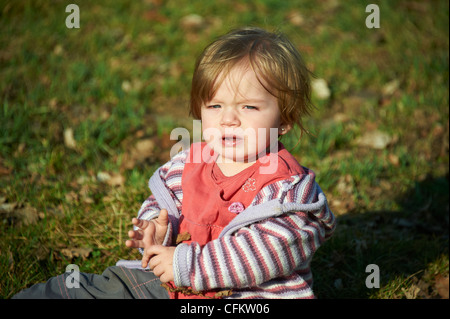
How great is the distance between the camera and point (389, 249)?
108 inches

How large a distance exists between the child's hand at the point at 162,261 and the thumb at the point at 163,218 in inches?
5.2

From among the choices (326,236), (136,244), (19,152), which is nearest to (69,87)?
(19,152)

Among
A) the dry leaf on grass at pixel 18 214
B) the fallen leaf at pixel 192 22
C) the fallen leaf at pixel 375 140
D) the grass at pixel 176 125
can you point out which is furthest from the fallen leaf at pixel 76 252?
Result: the fallen leaf at pixel 192 22

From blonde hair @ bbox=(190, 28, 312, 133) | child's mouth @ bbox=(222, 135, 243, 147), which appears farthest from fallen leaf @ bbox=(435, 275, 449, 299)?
child's mouth @ bbox=(222, 135, 243, 147)

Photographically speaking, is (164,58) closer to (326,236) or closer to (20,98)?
(20,98)

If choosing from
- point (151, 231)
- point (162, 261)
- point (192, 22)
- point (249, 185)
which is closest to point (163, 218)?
point (151, 231)

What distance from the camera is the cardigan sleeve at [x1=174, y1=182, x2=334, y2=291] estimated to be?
1.76 metres

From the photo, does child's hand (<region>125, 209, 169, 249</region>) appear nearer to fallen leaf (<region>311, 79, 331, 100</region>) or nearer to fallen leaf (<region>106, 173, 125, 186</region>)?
fallen leaf (<region>106, 173, 125, 186</region>)

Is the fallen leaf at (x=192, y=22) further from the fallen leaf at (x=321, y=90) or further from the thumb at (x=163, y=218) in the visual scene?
the thumb at (x=163, y=218)

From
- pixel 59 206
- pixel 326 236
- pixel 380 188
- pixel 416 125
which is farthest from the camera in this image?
pixel 416 125

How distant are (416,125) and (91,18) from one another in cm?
323

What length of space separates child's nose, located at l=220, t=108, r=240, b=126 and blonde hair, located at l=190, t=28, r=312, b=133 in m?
0.10

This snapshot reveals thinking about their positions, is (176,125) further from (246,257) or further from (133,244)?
(246,257)

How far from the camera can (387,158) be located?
3.57 metres
